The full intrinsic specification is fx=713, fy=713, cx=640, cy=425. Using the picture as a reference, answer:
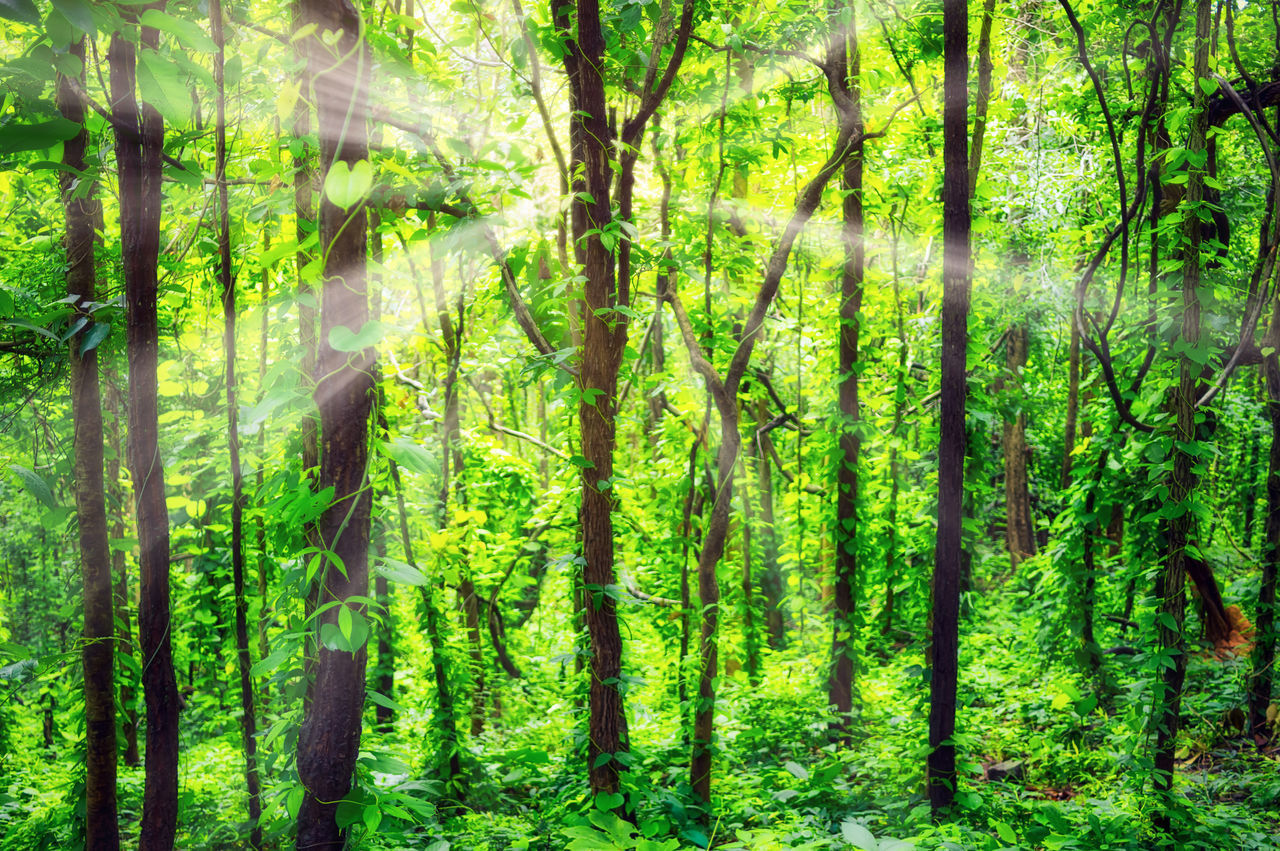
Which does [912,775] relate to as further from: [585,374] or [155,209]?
[155,209]

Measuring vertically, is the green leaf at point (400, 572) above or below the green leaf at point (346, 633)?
above

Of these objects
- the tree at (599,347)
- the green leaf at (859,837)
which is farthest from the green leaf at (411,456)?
the tree at (599,347)

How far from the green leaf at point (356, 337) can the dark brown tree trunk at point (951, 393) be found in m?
2.28

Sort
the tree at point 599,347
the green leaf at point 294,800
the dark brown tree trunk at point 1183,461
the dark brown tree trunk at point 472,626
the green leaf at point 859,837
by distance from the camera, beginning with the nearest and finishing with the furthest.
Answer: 1. the green leaf at point 859,837
2. the green leaf at point 294,800
3. the tree at point 599,347
4. the dark brown tree trunk at point 1183,461
5. the dark brown tree trunk at point 472,626

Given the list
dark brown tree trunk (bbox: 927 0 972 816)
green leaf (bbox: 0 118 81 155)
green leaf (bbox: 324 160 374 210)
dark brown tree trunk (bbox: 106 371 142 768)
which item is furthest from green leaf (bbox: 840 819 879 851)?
dark brown tree trunk (bbox: 106 371 142 768)

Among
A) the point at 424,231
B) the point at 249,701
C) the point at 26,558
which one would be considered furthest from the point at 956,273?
the point at 26,558

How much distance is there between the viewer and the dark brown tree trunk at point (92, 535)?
2383 mm

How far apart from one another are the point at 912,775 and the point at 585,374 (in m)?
3.05

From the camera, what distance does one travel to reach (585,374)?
2.83m

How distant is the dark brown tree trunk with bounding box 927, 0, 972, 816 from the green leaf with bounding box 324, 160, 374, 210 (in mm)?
2297

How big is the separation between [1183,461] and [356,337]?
3.49m

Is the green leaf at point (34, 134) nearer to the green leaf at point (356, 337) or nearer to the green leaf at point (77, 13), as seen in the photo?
the green leaf at point (77, 13)

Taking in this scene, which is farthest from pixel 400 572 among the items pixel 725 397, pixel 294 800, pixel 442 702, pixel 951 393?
pixel 442 702

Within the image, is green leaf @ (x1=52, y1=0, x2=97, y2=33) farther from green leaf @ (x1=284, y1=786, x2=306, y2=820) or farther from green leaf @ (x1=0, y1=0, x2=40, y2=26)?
green leaf @ (x1=284, y1=786, x2=306, y2=820)
